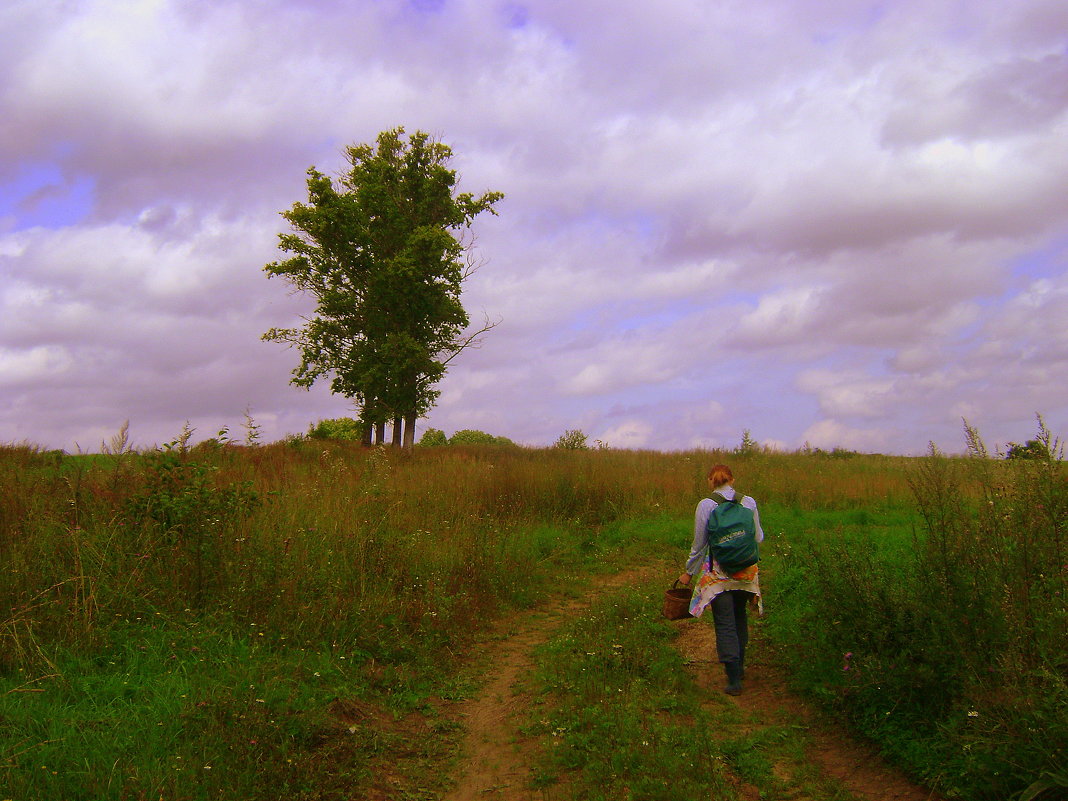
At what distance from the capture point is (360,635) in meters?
7.25

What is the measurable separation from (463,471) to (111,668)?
979 centimetres

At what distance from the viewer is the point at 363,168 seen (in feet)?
102

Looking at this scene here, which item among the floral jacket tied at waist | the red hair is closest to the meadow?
the floral jacket tied at waist

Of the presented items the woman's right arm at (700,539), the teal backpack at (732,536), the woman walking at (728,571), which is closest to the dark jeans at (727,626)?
the woman walking at (728,571)

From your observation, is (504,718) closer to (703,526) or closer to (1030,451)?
(703,526)

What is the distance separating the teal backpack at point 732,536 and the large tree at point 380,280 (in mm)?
23272

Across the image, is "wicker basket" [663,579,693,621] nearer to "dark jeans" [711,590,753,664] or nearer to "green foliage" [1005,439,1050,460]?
"dark jeans" [711,590,753,664]

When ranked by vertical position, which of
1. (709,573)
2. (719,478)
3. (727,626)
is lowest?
(727,626)

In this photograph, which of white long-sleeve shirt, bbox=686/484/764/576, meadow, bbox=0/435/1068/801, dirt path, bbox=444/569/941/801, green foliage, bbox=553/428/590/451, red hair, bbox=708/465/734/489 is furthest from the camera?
green foliage, bbox=553/428/590/451

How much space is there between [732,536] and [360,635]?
3813mm

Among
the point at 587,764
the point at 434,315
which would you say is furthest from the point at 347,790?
the point at 434,315

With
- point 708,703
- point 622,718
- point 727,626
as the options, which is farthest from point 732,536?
point 622,718

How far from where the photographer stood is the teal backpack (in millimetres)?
6555

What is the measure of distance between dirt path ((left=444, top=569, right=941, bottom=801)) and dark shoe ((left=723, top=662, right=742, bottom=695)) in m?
0.08
